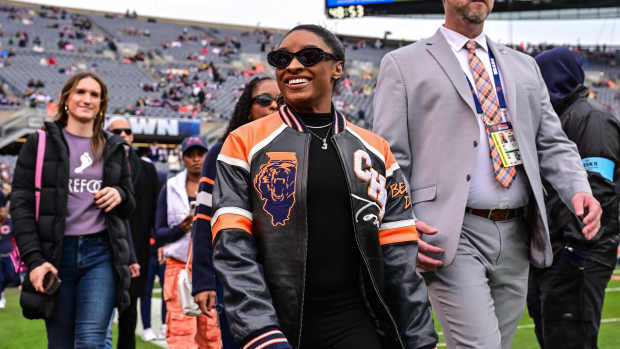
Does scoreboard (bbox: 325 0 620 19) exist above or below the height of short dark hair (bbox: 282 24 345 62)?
above

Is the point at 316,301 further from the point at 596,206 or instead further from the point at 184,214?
the point at 184,214

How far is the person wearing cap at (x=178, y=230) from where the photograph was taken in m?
5.48

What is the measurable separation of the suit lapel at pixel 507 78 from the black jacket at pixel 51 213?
2.19m

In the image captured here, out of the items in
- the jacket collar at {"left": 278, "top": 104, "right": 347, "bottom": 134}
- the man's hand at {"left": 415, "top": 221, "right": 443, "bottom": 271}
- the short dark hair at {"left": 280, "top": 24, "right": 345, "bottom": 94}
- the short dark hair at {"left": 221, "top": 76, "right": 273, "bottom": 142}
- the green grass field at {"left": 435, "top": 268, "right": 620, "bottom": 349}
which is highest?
the short dark hair at {"left": 280, "top": 24, "right": 345, "bottom": 94}

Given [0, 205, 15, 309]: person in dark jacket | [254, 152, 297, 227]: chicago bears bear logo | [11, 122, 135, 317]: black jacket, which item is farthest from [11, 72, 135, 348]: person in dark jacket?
[0, 205, 15, 309]: person in dark jacket

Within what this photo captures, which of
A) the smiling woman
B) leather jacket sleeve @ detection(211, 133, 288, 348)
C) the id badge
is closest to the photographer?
leather jacket sleeve @ detection(211, 133, 288, 348)

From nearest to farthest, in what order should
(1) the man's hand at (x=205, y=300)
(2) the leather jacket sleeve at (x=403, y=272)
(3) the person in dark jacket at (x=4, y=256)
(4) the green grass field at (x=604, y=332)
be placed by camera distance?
(2) the leather jacket sleeve at (x=403, y=272) < (1) the man's hand at (x=205, y=300) < (4) the green grass field at (x=604, y=332) < (3) the person in dark jacket at (x=4, y=256)

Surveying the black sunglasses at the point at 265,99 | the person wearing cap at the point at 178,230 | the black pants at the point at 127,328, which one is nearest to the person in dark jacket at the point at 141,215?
the black pants at the point at 127,328

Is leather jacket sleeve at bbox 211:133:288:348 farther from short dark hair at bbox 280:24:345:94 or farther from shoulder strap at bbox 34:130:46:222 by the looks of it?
shoulder strap at bbox 34:130:46:222

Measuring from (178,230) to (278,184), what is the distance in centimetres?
360

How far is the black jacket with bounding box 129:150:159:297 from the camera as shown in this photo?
5895 mm

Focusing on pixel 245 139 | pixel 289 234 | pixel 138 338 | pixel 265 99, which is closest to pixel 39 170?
pixel 265 99

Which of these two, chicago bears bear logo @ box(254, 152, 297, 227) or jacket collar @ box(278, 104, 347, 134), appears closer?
chicago bears bear logo @ box(254, 152, 297, 227)

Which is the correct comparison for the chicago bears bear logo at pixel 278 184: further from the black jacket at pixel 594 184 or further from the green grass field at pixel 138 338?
the green grass field at pixel 138 338
